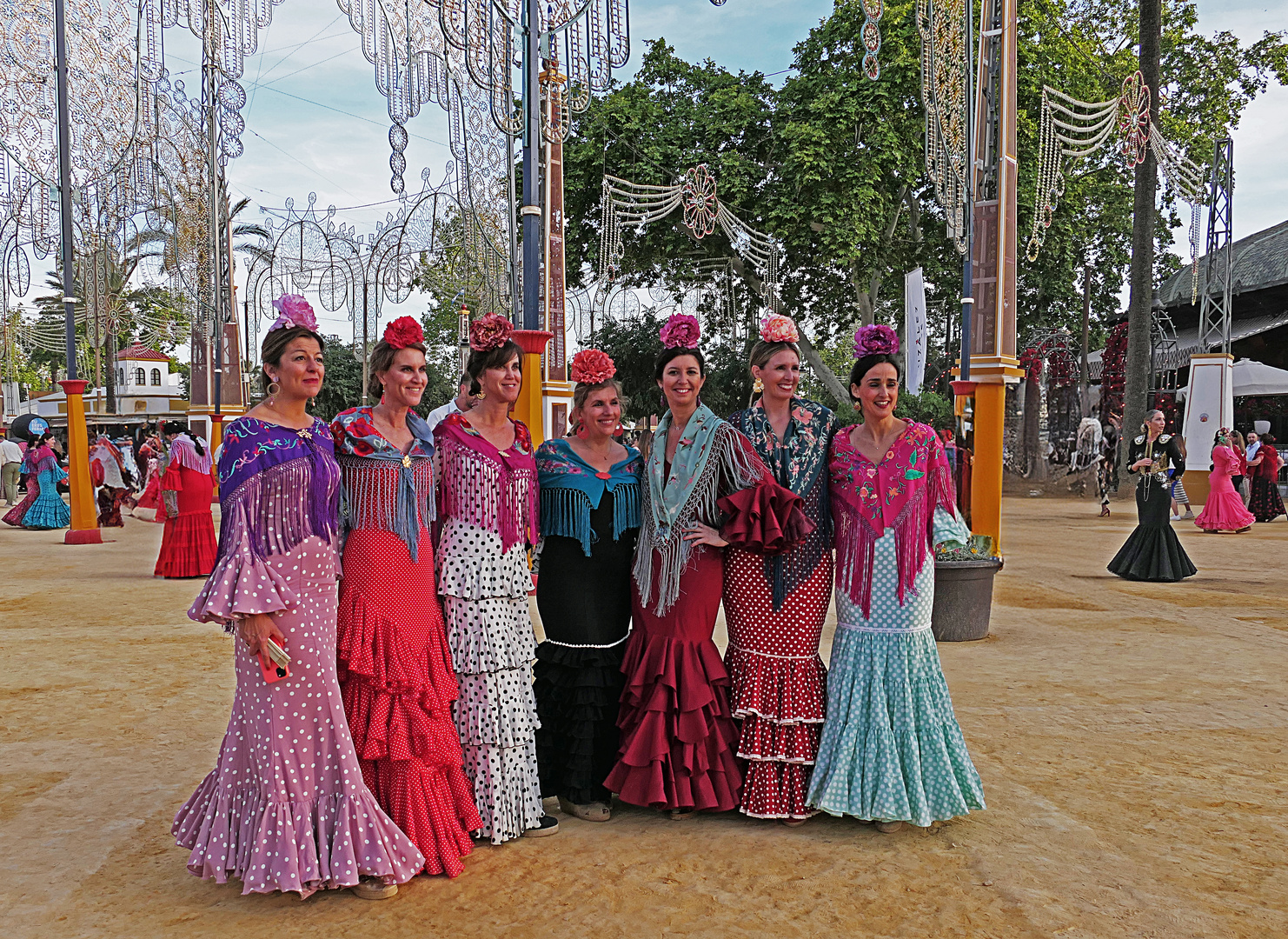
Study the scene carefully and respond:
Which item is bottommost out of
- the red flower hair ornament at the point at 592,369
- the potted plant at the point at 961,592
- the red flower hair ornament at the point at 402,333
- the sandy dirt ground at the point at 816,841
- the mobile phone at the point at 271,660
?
the sandy dirt ground at the point at 816,841

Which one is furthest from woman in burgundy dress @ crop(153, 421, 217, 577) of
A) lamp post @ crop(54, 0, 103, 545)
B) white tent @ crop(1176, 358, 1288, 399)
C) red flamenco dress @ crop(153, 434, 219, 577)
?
white tent @ crop(1176, 358, 1288, 399)

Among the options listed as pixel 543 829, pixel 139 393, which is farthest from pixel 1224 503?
pixel 139 393

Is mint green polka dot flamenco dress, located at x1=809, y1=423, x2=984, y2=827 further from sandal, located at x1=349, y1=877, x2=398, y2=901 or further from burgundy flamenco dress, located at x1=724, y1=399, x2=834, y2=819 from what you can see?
sandal, located at x1=349, y1=877, x2=398, y2=901

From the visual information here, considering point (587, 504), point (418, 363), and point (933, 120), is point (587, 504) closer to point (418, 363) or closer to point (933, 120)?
point (418, 363)

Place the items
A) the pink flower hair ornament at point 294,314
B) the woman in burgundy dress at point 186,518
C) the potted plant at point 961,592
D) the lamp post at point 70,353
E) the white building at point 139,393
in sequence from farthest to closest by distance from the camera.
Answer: the white building at point 139,393 → the lamp post at point 70,353 → the woman in burgundy dress at point 186,518 → the potted plant at point 961,592 → the pink flower hair ornament at point 294,314

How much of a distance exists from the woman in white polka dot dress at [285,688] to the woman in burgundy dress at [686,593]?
2.96ft

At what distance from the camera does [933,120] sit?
42.4 feet

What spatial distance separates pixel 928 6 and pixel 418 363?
10.4m

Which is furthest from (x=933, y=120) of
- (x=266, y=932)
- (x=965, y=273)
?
(x=266, y=932)

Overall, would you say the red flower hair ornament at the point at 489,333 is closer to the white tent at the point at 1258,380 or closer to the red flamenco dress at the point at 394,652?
the red flamenco dress at the point at 394,652

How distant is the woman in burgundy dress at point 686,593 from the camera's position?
10.7 ft

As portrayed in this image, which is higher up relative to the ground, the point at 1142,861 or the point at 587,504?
the point at 587,504

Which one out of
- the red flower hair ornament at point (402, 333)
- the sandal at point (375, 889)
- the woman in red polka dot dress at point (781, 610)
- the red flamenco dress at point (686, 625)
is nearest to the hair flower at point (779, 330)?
the woman in red polka dot dress at point (781, 610)

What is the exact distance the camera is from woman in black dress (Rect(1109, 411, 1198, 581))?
886 cm
